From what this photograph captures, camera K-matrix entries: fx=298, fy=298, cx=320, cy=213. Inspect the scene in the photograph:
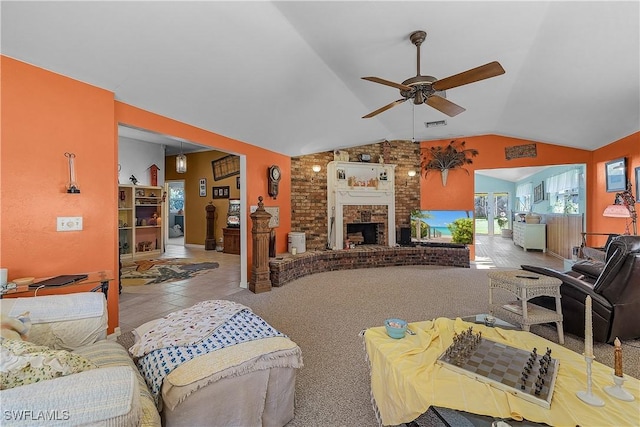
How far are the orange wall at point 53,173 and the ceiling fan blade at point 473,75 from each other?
303 centimetres

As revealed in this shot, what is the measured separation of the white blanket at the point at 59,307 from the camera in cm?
169

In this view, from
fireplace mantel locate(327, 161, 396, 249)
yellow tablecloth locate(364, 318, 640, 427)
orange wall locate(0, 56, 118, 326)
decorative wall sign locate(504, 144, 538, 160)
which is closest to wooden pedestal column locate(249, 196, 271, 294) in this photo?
orange wall locate(0, 56, 118, 326)

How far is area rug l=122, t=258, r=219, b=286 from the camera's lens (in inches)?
201

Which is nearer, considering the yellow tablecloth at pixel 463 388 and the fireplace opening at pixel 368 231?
the yellow tablecloth at pixel 463 388

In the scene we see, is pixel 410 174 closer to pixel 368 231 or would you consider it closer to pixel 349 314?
pixel 368 231

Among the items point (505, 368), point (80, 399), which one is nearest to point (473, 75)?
point (505, 368)

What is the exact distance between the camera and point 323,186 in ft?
20.9

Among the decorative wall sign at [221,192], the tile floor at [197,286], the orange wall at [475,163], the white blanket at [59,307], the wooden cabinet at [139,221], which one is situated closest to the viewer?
the white blanket at [59,307]

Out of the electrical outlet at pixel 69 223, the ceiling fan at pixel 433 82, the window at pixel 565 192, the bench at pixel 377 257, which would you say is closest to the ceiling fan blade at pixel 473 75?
the ceiling fan at pixel 433 82

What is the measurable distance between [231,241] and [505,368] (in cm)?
725

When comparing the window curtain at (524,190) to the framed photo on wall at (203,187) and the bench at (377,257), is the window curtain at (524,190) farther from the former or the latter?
the framed photo on wall at (203,187)

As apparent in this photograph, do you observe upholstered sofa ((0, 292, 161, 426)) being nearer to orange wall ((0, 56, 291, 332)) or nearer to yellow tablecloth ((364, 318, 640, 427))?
yellow tablecloth ((364, 318, 640, 427))

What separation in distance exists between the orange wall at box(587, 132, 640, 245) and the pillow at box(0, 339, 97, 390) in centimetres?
657

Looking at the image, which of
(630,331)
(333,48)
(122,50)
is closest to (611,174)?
(630,331)
